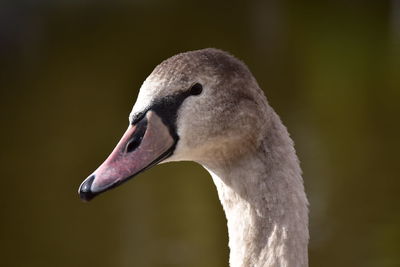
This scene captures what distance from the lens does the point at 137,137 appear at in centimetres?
334

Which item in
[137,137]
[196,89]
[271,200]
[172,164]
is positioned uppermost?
[196,89]

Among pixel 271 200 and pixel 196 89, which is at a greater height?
pixel 196 89

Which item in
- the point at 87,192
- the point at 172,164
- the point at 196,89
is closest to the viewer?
the point at 87,192

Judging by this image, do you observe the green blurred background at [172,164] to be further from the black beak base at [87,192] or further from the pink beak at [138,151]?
the black beak base at [87,192]

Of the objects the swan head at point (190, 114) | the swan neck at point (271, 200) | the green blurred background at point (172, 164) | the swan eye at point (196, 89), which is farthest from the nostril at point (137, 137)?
the green blurred background at point (172, 164)

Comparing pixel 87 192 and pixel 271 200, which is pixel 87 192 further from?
pixel 271 200

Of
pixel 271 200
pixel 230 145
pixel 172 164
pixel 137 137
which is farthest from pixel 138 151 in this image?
pixel 172 164

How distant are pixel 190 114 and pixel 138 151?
0.22 m

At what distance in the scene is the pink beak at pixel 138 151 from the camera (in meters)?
3.25

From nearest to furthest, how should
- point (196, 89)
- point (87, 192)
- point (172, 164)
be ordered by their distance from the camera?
point (87, 192)
point (196, 89)
point (172, 164)

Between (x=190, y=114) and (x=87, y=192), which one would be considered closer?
(x=87, y=192)
